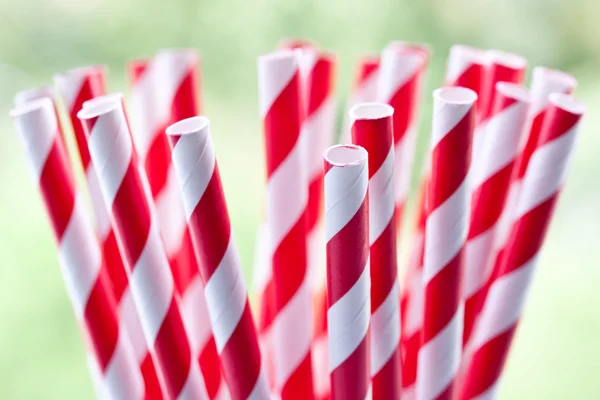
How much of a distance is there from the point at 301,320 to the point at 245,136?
37cm

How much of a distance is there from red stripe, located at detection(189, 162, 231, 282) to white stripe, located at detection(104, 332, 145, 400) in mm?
123

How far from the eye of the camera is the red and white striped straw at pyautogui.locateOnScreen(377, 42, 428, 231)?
601mm

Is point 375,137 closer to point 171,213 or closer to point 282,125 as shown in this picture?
point 282,125

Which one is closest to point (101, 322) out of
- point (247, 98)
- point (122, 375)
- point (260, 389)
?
point (122, 375)

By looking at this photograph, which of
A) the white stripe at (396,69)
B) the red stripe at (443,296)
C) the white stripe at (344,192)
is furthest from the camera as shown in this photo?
the white stripe at (396,69)

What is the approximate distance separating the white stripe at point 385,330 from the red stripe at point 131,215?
21 centimetres

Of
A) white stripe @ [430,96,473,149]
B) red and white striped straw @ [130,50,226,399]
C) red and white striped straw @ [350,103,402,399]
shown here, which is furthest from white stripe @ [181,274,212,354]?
white stripe @ [430,96,473,149]

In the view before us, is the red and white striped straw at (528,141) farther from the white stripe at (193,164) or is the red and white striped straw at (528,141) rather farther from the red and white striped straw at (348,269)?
the white stripe at (193,164)

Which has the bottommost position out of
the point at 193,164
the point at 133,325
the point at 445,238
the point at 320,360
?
the point at 320,360

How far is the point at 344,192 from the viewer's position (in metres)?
0.39

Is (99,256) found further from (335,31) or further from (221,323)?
(335,31)

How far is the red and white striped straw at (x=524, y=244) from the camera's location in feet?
1.58

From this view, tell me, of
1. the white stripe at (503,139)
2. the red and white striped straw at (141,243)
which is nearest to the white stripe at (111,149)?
the red and white striped straw at (141,243)

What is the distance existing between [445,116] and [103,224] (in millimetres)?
346
